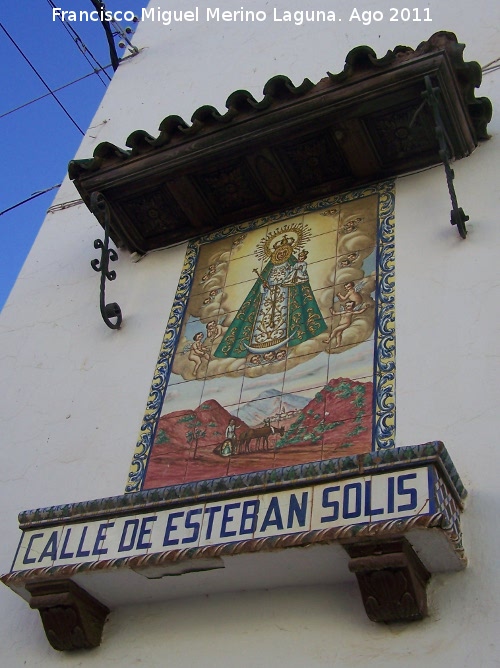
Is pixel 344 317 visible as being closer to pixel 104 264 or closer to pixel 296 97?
pixel 296 97

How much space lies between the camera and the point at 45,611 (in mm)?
4070

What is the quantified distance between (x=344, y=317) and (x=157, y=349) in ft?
3.38

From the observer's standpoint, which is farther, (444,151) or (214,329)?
(214,329)

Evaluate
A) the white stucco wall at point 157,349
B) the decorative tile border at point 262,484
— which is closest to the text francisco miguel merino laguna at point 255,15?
the white stucco wall at point 157,349

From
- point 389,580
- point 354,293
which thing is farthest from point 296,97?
point 389,580

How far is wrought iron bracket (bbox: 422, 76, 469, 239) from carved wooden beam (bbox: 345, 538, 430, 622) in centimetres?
176

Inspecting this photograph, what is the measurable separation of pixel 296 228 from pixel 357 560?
2288mm

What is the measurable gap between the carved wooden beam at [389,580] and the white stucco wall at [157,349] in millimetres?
68

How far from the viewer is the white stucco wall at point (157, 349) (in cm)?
367

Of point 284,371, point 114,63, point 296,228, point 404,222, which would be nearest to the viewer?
point 284,371

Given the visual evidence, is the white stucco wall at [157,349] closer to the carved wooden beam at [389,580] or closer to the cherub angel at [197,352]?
the carved wooden beam at [389,580]

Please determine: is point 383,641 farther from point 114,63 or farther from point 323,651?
point 114,63

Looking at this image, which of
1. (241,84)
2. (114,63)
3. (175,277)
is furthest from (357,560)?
(114,63)

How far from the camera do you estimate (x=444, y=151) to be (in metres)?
4.86
